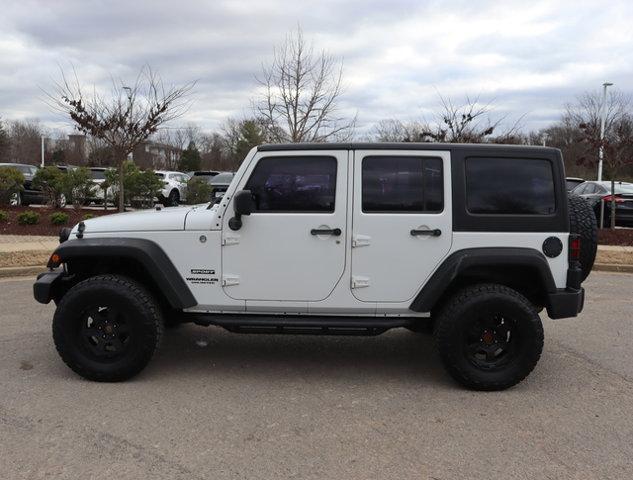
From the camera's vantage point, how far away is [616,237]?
12789mm

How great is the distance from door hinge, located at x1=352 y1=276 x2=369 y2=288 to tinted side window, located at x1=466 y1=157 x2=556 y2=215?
948mm

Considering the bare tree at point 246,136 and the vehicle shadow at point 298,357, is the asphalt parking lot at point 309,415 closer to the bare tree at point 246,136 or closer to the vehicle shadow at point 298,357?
the vehicle shadow at point 298,357

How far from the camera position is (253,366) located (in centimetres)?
476

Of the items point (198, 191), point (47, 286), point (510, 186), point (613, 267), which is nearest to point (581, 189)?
point (613, 267)

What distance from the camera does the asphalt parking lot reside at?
3143 millimetres

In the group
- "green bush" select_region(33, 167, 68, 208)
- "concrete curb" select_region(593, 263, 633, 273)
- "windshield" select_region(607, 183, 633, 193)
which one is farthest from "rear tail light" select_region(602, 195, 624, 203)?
"green bush" select_region(33, 167, 68, 208)

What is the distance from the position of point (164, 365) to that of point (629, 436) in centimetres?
347

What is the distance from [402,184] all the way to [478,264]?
2.70 feet

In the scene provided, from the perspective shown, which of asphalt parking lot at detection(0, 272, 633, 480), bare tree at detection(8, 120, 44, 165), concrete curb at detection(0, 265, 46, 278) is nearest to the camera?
asphalt parking lot at detection(0, 272, 633, 480)

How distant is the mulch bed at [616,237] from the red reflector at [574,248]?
9041 mm

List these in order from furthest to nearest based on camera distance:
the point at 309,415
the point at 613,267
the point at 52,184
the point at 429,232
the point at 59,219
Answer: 1. the point at 52,184
2. the point at 59,219
3. the point at 613,267
4. the point at 429,232
5. the point at 309,415

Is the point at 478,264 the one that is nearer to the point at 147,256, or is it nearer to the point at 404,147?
the point at 404,147

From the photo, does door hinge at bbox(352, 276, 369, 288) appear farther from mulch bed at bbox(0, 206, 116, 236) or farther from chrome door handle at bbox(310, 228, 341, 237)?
mulch bed at bbox(0, 206, 116, 236)

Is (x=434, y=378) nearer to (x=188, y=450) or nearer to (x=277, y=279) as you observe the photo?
(x=277, y=279)
